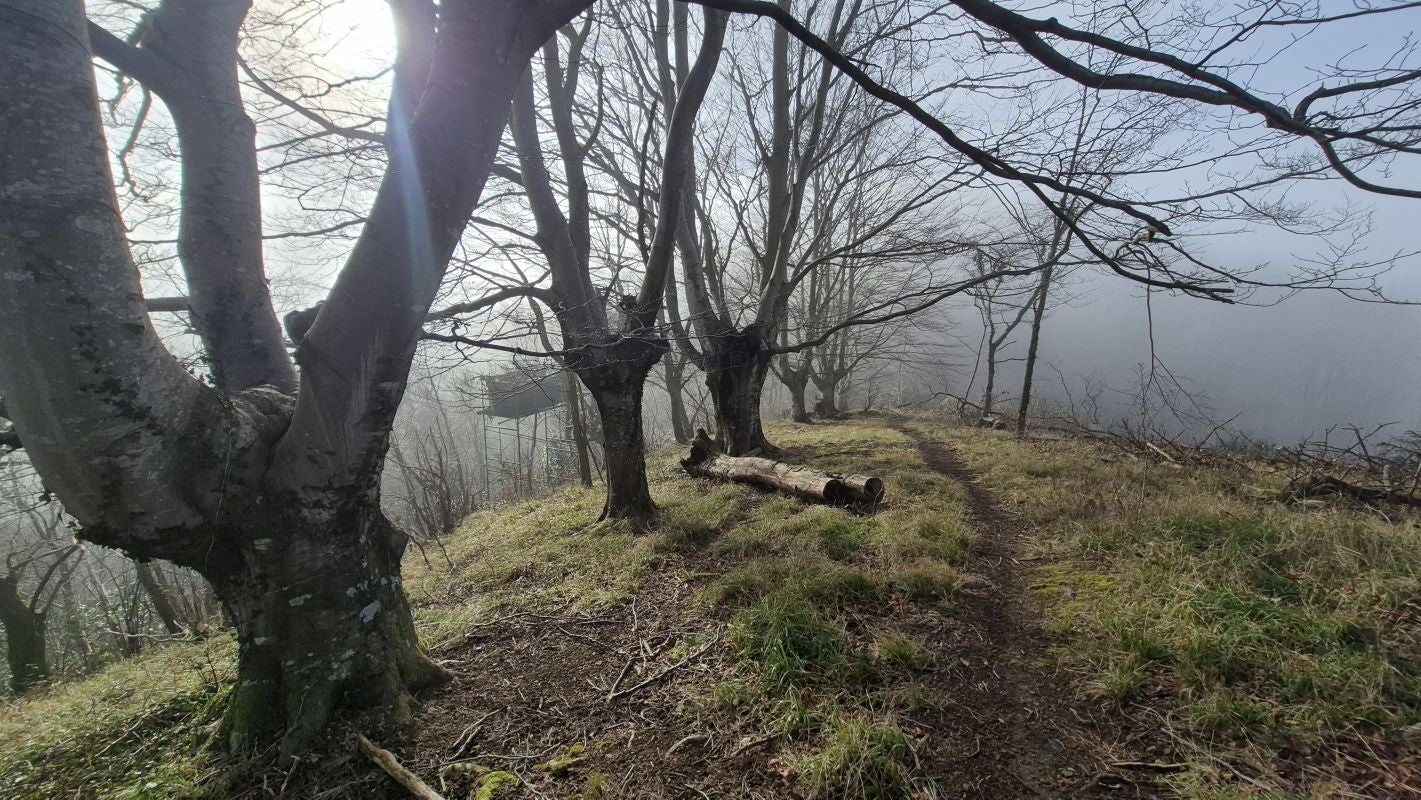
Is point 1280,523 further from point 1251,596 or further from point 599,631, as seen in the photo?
point 599,631

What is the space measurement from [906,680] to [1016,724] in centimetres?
43

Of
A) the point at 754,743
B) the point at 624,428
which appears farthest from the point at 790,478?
the point at 754,743

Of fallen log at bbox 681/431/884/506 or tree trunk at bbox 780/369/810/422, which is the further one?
tree trunk at bbox 780/369/810/422

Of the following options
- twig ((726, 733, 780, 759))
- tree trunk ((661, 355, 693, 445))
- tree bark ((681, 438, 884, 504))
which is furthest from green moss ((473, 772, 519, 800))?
tree trunk ((661, 355, 693, 445))

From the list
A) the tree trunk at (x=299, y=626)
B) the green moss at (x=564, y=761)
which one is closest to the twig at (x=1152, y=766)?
the green moss at (x=564, y=761)

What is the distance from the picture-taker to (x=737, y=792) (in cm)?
181

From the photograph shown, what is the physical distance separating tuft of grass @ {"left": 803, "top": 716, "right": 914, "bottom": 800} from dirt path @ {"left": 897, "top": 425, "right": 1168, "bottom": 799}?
0.43ft

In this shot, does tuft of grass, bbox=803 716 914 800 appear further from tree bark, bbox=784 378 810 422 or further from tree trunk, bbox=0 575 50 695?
tree bark, bbox=784 378 810 422

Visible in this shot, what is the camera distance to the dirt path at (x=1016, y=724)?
69.1 inches

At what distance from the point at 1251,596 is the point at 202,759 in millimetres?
4844

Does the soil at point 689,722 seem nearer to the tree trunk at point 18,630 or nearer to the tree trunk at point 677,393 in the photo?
the tree trunk at point 18,630

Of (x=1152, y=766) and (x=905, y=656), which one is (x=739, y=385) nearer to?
(x=905, y=656)

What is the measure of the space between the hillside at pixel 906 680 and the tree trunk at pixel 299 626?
0.16 meters

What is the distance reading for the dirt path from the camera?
5.76 feet
